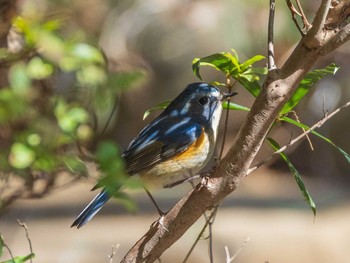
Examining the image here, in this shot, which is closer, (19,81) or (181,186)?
(19,81)

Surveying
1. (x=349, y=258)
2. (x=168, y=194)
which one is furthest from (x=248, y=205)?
(x=349, y=258)

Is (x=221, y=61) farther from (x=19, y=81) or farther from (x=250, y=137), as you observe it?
(x=19, y=81)

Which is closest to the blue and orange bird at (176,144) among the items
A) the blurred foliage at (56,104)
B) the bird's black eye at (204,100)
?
the bird's black eye at (204,100)

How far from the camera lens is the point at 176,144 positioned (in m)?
2.52

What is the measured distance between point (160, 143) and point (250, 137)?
42.9 inches

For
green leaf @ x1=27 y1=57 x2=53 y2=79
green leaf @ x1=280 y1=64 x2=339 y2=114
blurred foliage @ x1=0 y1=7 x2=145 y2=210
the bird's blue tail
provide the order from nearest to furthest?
green leaf @ x1=280 y1=64 x2=339 y2=114
blurred foliage @ x1=0 y1=7 x2=145 y2=210
green leaf @ x1=27 y1=57 x2=53 y2=79
the bird's blue tail

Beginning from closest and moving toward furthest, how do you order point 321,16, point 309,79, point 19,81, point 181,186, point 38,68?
point 321,16, point 309,79, point 19,81, point 38,68, point 181,186

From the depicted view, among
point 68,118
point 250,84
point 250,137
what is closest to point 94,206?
point 68,118

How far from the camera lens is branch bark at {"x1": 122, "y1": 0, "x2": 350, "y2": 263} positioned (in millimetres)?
1400

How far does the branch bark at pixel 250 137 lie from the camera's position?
140 centimetres

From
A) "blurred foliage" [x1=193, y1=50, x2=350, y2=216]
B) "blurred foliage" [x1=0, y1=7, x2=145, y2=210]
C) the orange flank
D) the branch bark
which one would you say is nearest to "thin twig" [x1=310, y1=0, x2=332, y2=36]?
the branch bark

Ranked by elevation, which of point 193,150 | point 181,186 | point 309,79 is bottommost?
point 181,186

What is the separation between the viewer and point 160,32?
618 centimetres

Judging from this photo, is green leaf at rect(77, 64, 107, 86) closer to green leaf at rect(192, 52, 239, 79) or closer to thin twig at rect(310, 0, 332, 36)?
green leaf at rect(192, 52, 239, 79)
